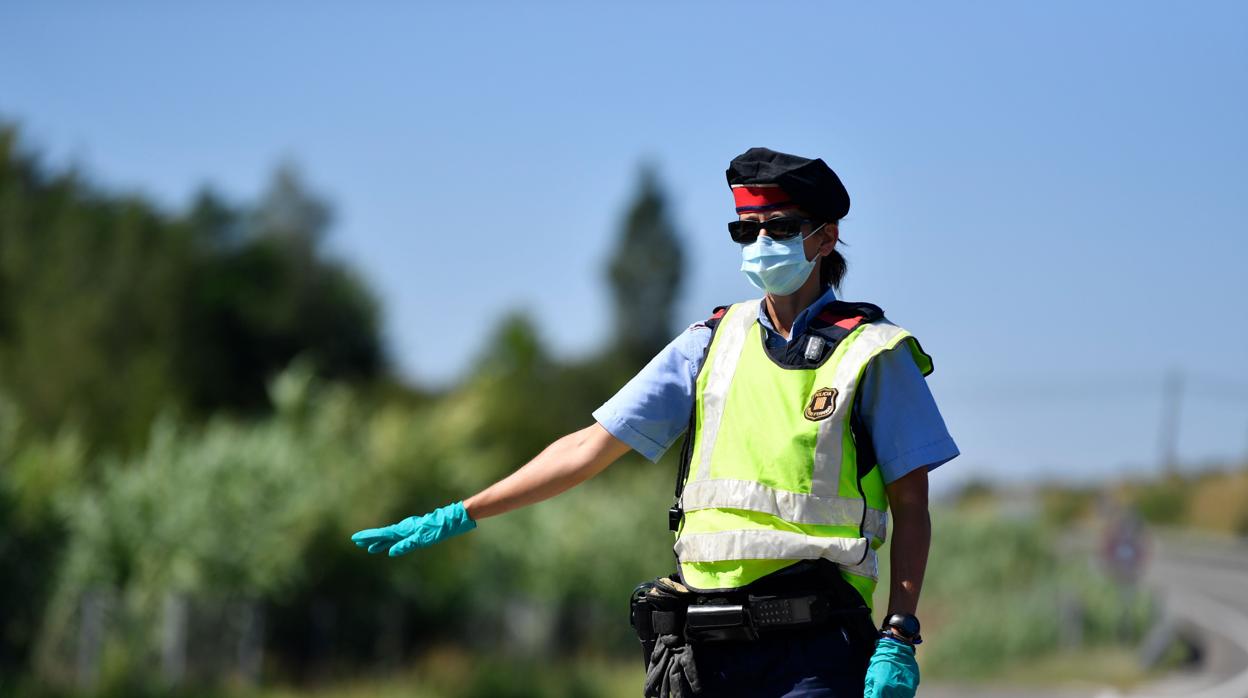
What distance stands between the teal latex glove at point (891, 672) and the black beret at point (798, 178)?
108 cm

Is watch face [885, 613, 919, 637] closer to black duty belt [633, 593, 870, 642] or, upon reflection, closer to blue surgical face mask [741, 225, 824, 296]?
black duty belt [633, 593, 870, 642]

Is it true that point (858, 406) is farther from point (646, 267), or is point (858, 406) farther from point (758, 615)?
point (646, 267)

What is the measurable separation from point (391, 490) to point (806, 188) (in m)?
15.6

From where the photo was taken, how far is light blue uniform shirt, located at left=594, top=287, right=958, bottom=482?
12.6ft

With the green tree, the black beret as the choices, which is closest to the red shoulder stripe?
the black beret

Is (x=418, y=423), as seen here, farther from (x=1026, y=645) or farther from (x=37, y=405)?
(x=37, y=405)

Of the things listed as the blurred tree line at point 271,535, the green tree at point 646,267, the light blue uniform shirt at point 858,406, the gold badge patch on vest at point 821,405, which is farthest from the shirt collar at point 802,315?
the green tree at point 646,267

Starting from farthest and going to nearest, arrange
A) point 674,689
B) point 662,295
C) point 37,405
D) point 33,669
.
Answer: point 662,295 → point 37,405 → point 33,669 → point 674,689

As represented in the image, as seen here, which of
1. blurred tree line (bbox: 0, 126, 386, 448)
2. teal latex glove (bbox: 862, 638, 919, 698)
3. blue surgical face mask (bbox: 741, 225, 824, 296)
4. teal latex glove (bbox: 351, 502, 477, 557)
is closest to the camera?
teal latex glove (bbox: 862, 638, 919, 698)

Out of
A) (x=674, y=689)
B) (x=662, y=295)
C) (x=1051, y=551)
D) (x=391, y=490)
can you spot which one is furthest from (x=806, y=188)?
(x=662, y=295)

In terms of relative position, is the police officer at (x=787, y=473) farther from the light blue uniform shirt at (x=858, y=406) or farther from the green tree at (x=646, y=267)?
the green tree at (x=646, y=267)

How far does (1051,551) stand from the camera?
35656mm

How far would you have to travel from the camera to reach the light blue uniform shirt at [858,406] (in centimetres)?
383

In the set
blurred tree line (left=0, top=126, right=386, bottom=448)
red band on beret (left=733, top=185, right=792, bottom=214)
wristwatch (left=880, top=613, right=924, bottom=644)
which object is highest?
blurred tree line (left=0, top=126, right=386, bottom=448)
